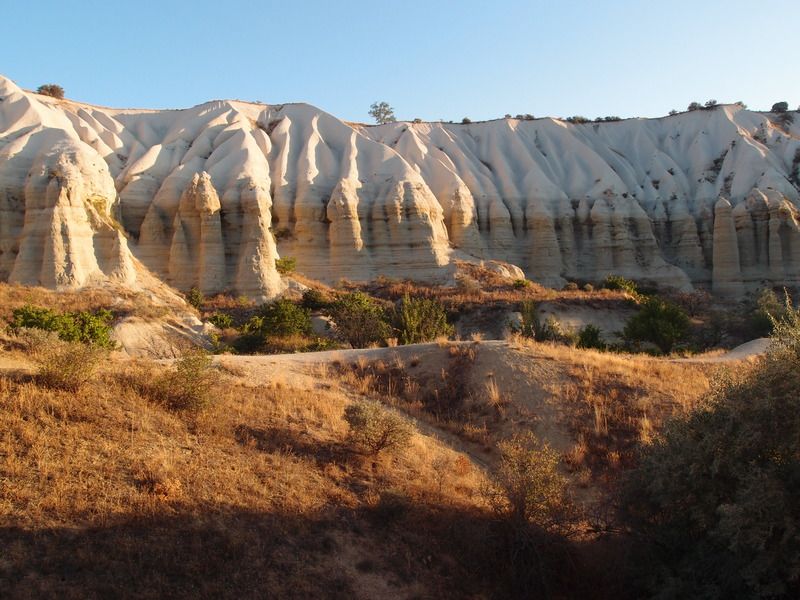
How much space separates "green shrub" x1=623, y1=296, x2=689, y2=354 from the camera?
22.7m

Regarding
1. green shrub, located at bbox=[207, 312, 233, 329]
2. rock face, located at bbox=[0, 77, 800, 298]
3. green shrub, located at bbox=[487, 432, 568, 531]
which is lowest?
green shrub, located at bbox=[487, 432, 568, 531]

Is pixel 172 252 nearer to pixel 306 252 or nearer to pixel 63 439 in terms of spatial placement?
pixel 306 252

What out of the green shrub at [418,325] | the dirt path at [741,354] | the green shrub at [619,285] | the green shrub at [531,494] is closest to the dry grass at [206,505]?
the green shrub at [531,494]

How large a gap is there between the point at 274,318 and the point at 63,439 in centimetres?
1494

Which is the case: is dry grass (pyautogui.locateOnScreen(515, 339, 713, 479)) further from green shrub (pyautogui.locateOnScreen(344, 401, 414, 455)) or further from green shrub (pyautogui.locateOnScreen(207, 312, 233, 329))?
green shrub (pyautogui.locateOnScreen(207, 312, 233, 329))

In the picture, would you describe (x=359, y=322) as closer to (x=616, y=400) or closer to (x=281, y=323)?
(x=281, y=323)

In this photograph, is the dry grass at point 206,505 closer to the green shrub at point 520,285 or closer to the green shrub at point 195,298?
the green shrub at point 195,298

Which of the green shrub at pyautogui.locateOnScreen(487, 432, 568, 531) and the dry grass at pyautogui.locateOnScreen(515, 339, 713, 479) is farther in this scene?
the dry grass at pyautogui.locateOnScreen(515, 339, 713, 479)

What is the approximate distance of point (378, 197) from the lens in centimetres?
3947

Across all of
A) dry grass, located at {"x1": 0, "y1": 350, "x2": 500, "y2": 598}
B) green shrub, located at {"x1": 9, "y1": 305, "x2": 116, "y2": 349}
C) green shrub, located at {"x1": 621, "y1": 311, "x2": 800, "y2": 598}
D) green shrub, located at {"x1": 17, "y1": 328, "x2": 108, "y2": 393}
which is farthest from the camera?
green shrub, located at {"x1": 9, "y1": 305, "x2": 116, "y2": 349}

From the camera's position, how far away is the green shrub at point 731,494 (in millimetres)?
4883

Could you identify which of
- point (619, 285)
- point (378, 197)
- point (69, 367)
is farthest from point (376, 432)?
point (378, 197)

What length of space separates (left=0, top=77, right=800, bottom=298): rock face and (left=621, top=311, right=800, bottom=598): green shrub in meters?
23.1

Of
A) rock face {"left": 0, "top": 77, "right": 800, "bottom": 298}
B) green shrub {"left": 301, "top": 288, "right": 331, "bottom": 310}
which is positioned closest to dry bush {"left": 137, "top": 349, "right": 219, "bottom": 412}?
rock face {"left": 0, "top": 77, "right": 800, "bottom": 298}
